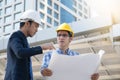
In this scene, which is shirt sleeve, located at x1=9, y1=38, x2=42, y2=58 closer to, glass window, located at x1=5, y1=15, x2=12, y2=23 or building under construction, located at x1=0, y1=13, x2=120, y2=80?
building under construction, located at x1=0, y1=13, x2=120, y2=80

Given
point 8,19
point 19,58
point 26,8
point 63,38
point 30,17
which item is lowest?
point 19,58

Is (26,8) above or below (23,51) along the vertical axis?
above

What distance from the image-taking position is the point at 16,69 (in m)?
2.68

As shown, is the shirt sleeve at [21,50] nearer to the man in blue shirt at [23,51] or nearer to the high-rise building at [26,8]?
the man in blue shirt at [23,51]

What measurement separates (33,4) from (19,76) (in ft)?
183

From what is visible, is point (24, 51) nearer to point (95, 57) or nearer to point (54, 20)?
point (95, 57)

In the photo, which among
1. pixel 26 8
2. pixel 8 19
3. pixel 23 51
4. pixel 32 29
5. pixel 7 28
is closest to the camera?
pixel 23 51

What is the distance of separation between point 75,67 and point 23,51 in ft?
1.98

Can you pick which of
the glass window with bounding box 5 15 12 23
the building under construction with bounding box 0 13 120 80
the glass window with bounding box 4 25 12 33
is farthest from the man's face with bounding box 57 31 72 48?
the glass window with bounding box 5 15 12 23

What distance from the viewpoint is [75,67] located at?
3033mm

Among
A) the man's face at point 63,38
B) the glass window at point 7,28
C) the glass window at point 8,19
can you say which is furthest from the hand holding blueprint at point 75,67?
the glass window at point 8,19

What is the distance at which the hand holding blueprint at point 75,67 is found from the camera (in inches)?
118

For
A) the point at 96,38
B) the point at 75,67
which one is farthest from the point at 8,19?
the point at 75,67

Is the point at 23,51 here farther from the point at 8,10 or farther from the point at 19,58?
the point at 8,10
